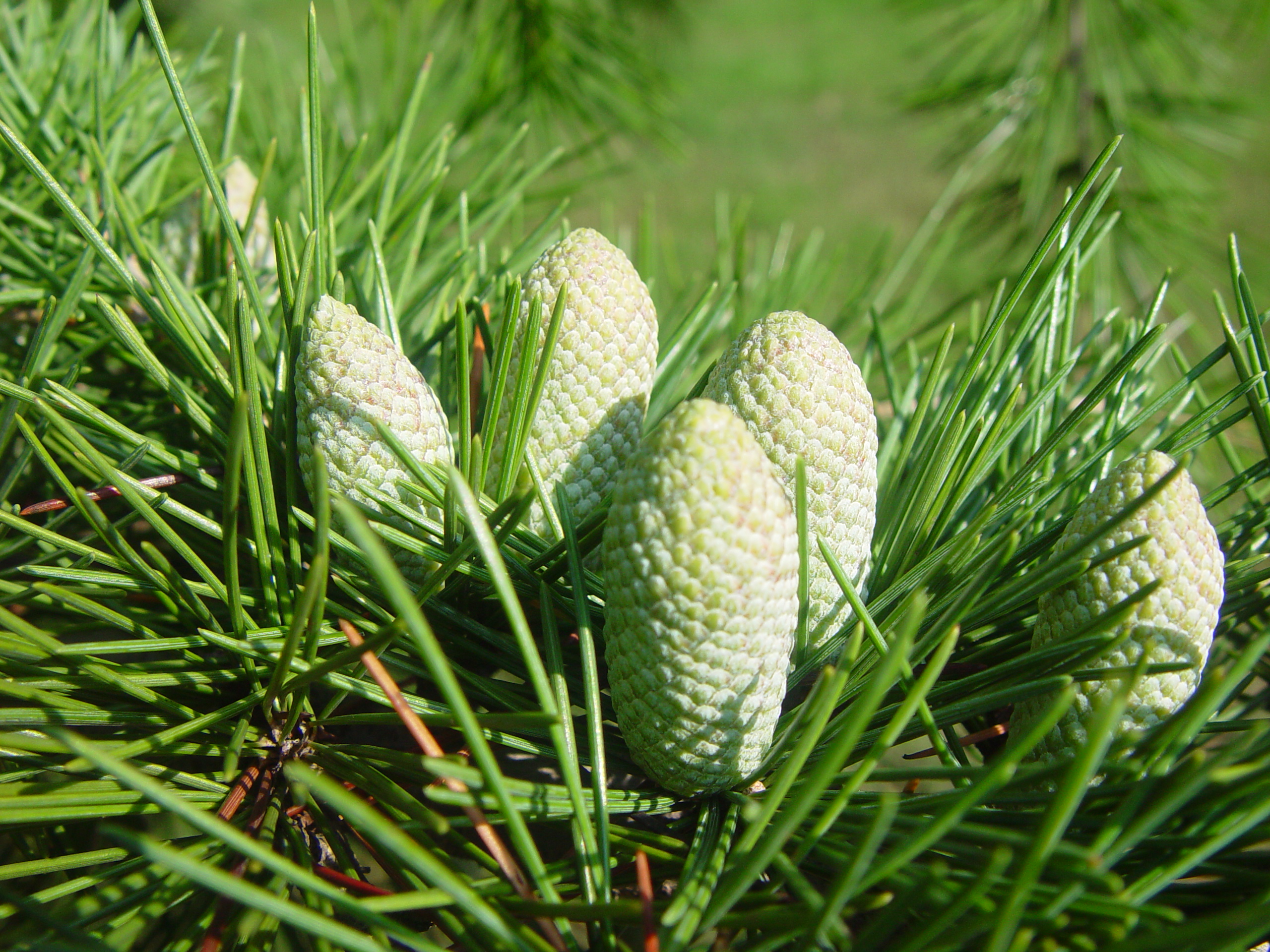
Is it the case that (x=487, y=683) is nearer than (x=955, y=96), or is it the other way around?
(x=487, y=683)

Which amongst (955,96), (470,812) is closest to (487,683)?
(470,812)

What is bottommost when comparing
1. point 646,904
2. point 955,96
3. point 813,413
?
point 646,904

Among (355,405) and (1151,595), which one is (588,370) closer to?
(355,405)

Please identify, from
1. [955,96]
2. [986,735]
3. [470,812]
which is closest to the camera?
[470,812]

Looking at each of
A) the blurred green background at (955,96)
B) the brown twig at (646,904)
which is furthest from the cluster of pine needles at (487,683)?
the blurred green background at (955,96)

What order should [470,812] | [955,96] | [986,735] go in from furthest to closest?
[955,96]
[986,735]
[470,812]

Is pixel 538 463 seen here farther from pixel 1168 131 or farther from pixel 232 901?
pixel 1168 131

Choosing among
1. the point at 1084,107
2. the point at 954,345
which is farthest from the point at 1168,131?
the point at 954,345
